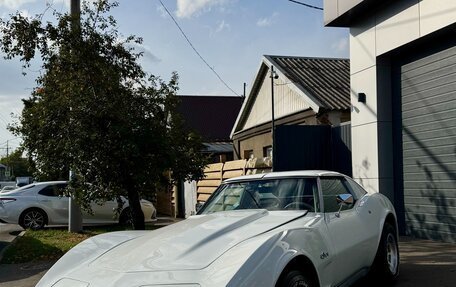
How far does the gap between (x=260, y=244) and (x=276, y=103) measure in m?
14.0

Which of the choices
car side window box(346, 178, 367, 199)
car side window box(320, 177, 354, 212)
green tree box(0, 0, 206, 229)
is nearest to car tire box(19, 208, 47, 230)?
green tree box(0, 0, 206, 229)

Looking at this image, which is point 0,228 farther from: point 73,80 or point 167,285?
point 167,285

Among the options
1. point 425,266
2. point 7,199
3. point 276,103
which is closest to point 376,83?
point 425,266

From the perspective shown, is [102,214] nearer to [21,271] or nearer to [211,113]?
[21,271]

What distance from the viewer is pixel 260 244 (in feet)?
12.3

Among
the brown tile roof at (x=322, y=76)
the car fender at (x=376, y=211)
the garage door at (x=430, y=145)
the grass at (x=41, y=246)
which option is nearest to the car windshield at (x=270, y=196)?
the car fender at (x=376, y=211)

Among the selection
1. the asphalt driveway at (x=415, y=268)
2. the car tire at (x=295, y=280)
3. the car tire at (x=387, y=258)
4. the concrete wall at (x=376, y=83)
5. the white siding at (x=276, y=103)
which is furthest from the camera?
the white siding at (x=276, y=103)

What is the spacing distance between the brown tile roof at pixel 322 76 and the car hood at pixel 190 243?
9799 millimetres

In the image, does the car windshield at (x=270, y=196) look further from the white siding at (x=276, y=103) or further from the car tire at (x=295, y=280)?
the white siding at (x=276, y=103)

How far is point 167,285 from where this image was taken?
3.41 metres

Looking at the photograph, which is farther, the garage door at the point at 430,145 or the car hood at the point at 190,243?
the garage door at the point at 430,145

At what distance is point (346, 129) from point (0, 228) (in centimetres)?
1094

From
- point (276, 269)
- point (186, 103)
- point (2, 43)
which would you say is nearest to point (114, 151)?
point (2, 43)

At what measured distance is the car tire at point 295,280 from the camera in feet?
12.2
